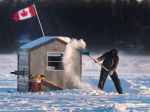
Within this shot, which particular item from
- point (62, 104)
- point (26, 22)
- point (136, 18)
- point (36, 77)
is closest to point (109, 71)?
point (36, 77)

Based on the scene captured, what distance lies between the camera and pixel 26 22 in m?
65.6

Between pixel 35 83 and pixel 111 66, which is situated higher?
pixel 111 66

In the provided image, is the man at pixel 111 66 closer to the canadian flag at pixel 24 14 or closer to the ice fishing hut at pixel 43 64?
the ice fishing hut at pixel 43 64

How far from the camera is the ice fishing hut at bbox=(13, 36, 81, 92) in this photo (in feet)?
48.1

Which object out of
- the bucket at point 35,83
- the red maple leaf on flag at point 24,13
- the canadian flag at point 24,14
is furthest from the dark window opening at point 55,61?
the red maple leaf on flag at point 24,13

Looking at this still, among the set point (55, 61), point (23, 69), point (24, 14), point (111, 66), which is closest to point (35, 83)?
point (23, 69)

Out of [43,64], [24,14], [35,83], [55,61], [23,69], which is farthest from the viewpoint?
[24,14]

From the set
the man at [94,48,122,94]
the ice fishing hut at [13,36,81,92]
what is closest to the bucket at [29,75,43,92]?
the ice fishing hut at [13,36,81,92]

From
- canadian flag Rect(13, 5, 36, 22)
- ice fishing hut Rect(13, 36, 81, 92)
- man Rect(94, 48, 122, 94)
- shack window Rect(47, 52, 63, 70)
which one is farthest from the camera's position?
canadian flag Rect(13, 5, 36, 22)

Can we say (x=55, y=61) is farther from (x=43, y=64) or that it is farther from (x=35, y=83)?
(x=35, y=83)

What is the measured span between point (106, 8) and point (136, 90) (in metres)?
34.6

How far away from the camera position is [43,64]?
14.8 m

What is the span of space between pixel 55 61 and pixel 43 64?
639 millimetres

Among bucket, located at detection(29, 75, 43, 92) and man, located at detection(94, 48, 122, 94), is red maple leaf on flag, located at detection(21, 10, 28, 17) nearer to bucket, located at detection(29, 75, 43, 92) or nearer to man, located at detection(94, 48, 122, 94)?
bucket, located at detection(29, 75, 43, 92)
